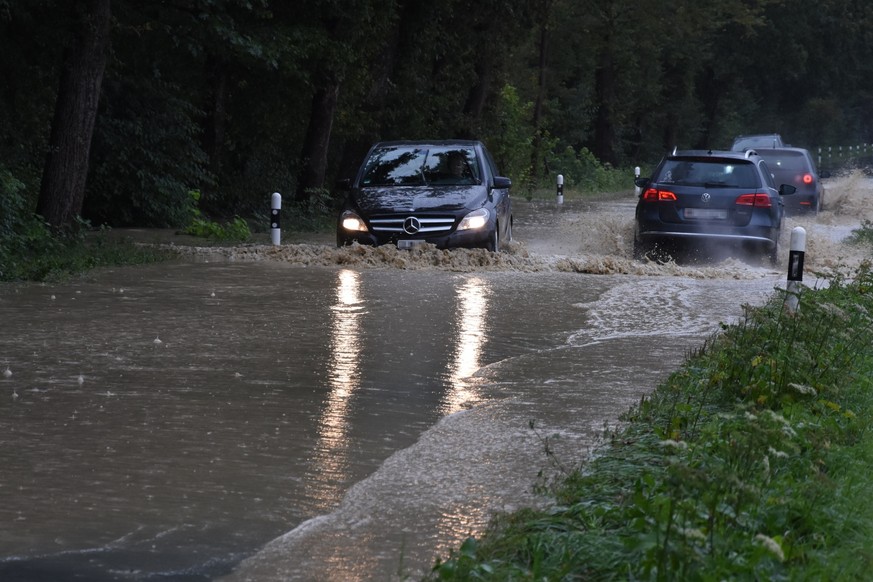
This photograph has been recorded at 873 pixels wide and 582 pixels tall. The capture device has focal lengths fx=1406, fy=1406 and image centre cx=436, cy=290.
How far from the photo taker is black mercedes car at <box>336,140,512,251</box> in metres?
17.4

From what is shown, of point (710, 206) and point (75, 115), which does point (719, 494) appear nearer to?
point (710, 206)

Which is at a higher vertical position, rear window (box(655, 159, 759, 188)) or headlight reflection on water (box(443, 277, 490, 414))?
rear window (box(655, 159, 759, 188))

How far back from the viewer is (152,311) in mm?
12906

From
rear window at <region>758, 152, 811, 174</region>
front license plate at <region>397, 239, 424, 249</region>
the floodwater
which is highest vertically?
rear window at <region>758, 152, 811, 174</region>

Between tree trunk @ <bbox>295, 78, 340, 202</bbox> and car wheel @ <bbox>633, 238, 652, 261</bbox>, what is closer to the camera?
car wheel @ <bbox>633, 238, 652, 261</bbox>

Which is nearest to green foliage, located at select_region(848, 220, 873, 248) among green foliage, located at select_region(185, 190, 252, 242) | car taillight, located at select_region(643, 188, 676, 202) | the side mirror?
car taillight, located at select_region(643, 188, 676, 202)

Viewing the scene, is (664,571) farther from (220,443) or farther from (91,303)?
(91,303)

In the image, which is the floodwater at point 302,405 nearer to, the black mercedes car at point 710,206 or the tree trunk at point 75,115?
the black mercedes car at point 710,206

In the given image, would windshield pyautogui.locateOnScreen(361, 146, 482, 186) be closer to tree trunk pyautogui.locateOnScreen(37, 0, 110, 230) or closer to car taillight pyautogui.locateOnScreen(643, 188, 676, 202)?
car taillight pyautogui.locateOnScreen(643, 188, 676, 202)

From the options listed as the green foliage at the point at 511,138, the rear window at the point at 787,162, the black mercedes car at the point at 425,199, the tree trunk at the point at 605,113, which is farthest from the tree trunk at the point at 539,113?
the black mercedes car at the point at 425,199

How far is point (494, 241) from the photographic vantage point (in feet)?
58.4

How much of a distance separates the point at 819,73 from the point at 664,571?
79095 mm

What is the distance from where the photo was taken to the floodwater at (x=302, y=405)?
5.70 metres

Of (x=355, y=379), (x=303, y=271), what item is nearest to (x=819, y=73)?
(x=303, y=271)
